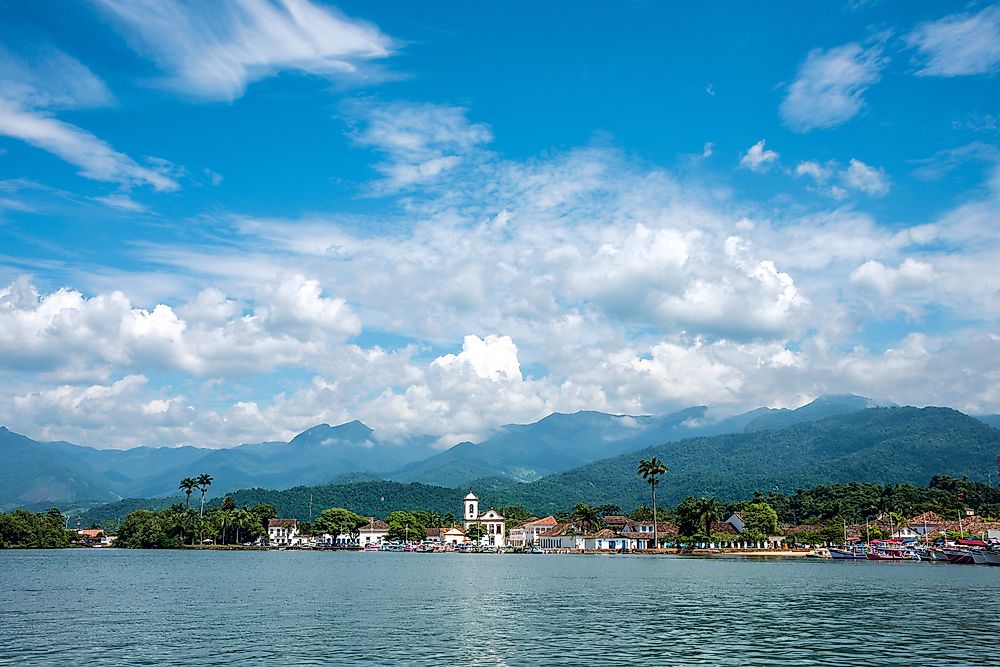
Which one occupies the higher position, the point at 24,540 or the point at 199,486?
the point at 199,486

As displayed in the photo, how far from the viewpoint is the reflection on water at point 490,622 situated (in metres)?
30.8

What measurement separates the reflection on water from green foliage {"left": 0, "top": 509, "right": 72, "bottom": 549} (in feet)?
335

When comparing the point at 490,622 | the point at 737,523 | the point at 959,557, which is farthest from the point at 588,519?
the point at 490,622

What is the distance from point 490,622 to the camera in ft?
134

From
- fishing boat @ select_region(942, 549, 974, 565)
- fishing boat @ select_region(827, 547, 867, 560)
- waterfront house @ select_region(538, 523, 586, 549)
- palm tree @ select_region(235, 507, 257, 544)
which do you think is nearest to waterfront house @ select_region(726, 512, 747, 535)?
fishing boat @ select_region(827, 547, 867, 560)

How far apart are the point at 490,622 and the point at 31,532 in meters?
152

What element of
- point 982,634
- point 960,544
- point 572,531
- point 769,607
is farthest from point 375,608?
point 572,531

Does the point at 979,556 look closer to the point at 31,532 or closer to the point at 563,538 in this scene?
the point at 563,538

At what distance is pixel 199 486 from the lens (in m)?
185

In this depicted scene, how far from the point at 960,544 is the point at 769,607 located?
4121 inches

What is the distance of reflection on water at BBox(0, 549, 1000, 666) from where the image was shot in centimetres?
3080

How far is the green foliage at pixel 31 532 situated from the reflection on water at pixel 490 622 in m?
102

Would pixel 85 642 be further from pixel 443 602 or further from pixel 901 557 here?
pixel 901 557

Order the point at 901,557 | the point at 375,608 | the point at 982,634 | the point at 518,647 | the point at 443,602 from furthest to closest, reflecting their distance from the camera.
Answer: the point at 901,557, the point at 443,602, the point at 375,608, the point at 982,634, the point at 518,647
